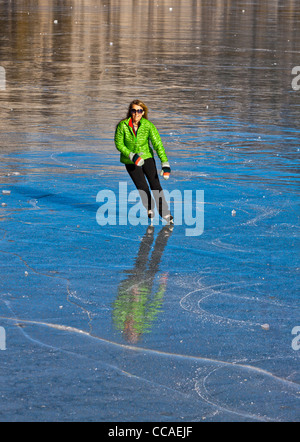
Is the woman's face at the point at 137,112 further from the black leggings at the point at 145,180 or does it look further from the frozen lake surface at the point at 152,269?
the frozen lake surface at the point at 152,269

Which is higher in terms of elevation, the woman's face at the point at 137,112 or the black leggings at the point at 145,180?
the woman's face at the point at 137,112

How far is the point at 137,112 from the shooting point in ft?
31.4

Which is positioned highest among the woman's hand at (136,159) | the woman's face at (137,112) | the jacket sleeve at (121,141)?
the woman's face at (137,112)

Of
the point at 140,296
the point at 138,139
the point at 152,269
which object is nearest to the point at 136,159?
the point at 138,139

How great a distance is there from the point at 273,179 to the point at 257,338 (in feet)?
18.6

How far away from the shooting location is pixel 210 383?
5816 mm

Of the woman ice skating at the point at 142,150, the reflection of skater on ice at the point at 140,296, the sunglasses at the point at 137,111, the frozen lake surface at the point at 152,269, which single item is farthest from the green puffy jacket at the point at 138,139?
the reflection of skater on ice at the point at 140,296

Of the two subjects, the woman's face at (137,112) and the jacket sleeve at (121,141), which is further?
the jacket sleeve at (121,141)

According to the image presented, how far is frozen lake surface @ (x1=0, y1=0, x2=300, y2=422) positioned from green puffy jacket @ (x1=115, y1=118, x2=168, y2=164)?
34.6 inches

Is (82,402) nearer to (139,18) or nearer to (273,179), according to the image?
(273,179)

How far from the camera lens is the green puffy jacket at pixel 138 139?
32.0 feet

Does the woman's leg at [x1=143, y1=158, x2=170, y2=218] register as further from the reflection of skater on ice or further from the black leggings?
the reflection of skater on ice

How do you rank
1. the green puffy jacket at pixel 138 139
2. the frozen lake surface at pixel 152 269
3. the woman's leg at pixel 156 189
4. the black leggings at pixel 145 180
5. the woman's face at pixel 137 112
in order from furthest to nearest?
the black leggings at pixel 145 180 → the woman's leg at pixel 156 189 → the green puffy jacket at pixel 138 139 → the woman's face at pixel 137 112 → the frozen lake surface at pixel 152 269

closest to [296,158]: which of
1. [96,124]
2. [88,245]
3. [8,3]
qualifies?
[96,124]
